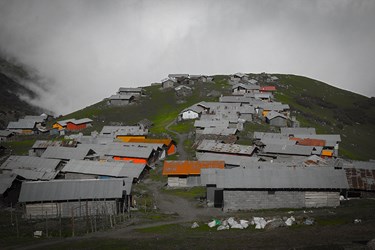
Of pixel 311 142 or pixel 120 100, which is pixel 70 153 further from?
pixel 120 100

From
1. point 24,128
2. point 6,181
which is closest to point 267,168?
point 6,181

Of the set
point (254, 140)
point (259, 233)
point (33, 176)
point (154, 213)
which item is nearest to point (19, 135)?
point (33, 176)

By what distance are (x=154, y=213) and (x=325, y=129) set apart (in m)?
88.1

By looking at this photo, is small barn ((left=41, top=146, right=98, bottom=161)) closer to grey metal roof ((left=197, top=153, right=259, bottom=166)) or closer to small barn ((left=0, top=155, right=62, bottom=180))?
small barn ((left=0, top=155, right=62, bottom=180))

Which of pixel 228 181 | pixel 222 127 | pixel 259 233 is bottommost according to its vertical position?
pixel 259 233

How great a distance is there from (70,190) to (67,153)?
3482 cm

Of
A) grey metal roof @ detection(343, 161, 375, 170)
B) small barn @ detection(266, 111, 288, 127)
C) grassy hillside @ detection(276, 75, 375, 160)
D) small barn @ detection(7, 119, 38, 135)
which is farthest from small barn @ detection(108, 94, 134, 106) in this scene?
grey metal roof @ detection(343, 161, 375, 170)

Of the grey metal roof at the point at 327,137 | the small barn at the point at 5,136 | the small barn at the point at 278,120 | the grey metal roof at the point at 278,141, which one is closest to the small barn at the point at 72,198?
the grey metal roof at the point at 278,141

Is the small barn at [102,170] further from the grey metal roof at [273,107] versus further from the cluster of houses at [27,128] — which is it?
the grey metal roof at [273,107]

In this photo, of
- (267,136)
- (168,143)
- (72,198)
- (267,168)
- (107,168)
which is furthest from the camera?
(267,136)

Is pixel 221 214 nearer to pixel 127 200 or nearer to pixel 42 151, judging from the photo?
pixel 127 200

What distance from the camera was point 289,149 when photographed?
8962 centimetres

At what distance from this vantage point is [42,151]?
10000cm

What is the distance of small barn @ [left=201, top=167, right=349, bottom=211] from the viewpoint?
175 ft
